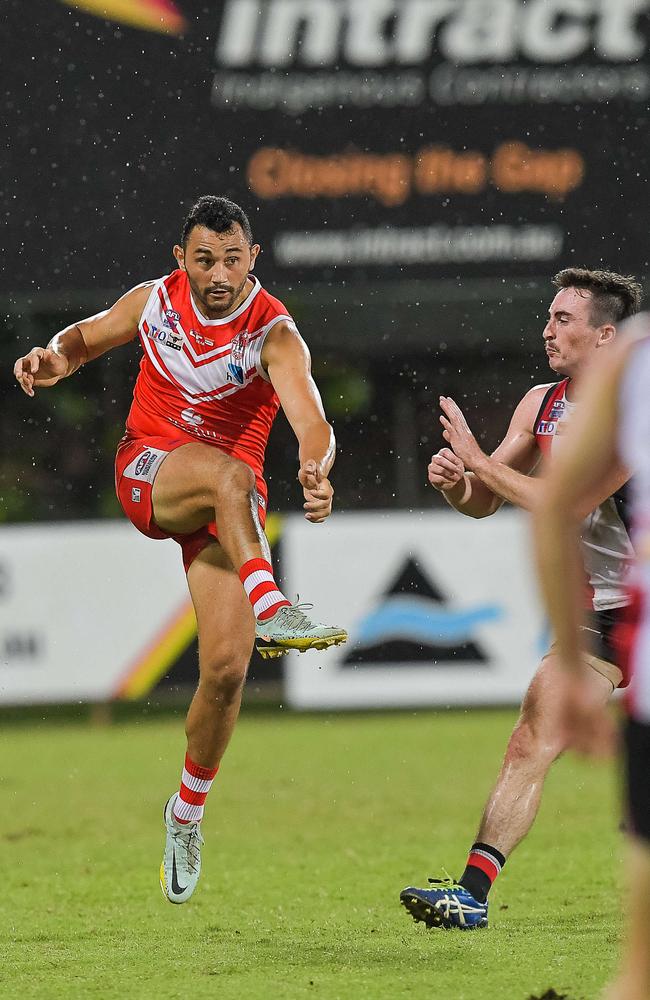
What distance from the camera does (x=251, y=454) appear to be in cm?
639

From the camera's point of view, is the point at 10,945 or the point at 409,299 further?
the point at 409,299

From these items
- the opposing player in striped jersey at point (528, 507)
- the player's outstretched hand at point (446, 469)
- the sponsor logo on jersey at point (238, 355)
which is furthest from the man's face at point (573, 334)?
the sponsor logo on jersey at point (238, 355)

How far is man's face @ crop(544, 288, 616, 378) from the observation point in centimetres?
580

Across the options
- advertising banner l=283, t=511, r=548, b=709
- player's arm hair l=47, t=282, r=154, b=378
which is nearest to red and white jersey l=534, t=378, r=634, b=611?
player's arm hair l=47, t=282, r=154, b=378

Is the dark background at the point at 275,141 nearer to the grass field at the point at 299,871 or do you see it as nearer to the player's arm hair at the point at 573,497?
the grass field at the point at 299,871

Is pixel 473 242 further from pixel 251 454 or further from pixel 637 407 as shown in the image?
pixel 637 407

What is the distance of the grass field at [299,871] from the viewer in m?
4.93

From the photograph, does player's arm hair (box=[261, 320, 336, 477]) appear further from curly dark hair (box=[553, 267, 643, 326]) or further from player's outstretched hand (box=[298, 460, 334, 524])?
curly dark hair (box=[553, 267, 643, 326])

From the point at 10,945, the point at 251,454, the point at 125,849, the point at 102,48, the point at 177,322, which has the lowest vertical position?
the point at 125,849

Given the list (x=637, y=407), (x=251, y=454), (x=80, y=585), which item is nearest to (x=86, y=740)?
(x=80, y=585)

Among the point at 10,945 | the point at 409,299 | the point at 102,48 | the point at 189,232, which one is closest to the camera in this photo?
the point at 10,945

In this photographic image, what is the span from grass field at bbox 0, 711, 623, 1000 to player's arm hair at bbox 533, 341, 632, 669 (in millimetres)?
2152

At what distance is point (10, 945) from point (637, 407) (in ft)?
12.2

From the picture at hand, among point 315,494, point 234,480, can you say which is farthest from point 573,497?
point 234,480
